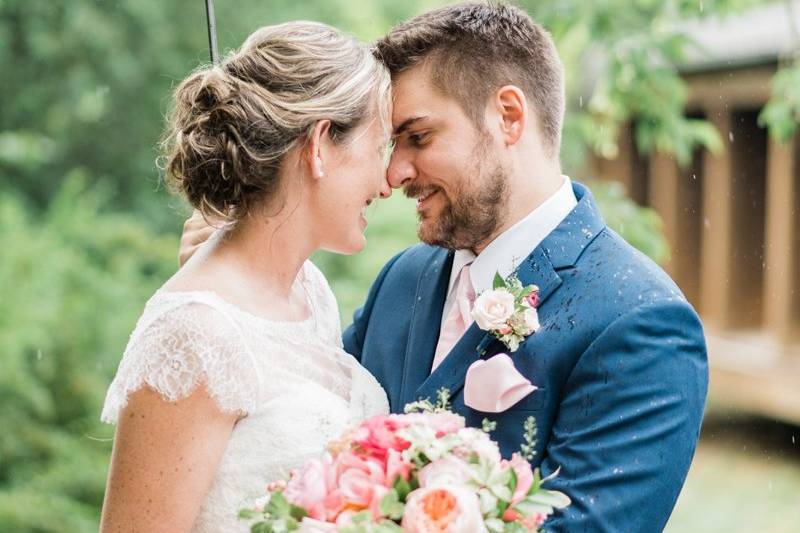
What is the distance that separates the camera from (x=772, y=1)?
798 cm

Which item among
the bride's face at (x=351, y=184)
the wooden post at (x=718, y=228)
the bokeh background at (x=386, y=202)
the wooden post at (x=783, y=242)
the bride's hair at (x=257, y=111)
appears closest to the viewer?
the bride's hair at (x=257, y=111)

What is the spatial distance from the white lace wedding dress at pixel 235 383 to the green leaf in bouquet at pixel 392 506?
59 cm

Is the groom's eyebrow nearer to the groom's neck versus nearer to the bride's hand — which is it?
the groom's neck

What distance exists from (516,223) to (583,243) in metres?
0.25

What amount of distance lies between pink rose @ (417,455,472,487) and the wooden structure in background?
24.3 ft

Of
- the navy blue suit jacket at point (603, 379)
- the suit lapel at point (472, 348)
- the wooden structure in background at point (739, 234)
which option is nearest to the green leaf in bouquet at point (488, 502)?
the navy blue suit jacket at point (603, 379)

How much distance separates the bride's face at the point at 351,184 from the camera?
8.71ft

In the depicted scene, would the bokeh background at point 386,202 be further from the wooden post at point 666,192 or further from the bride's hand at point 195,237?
the bride's hand at point 195,237

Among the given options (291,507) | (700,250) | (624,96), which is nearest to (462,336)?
(291,507)

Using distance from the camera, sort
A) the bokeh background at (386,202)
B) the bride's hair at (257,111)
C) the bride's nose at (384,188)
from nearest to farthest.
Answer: the bride's hair at (257,111)
the bride's nose at (384,188)
the bokeh background at (386,202)

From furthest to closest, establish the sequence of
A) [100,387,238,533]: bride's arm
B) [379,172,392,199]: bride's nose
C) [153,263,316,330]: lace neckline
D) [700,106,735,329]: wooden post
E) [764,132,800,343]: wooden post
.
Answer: [700,106,735,329]: wooden post, [764,132,800,343]: wooden post, [379,172,392,199]: bride's nose, [153,263,316,330]: lace neckline, [100,387,238,533]: bride's arm

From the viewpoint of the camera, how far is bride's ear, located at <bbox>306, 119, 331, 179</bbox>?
2.57 metres

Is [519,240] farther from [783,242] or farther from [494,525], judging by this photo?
[783,242]

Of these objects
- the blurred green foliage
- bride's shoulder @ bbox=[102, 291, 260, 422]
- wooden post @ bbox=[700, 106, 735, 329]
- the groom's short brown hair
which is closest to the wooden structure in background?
wooden post @ bbox=[700, 106, 735, 329]
